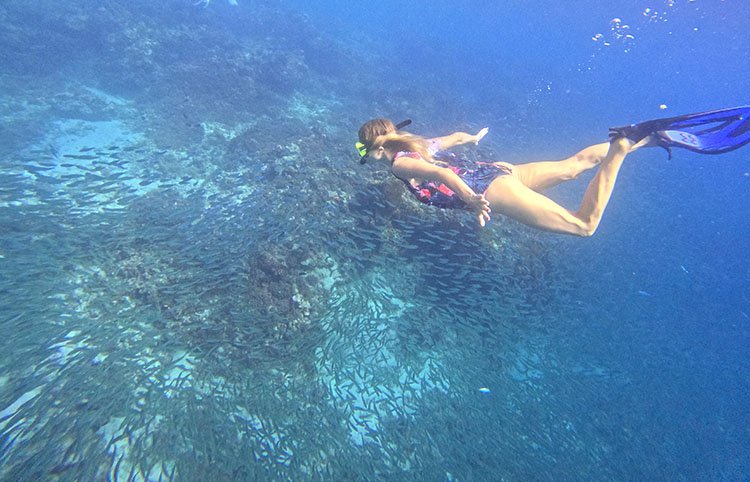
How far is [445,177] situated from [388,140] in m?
1.13

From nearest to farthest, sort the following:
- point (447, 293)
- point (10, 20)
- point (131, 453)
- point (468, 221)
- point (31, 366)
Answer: point (131, 453) → point (31, 366) → point (447, 293) → point (468, 221) → point (10, 20)

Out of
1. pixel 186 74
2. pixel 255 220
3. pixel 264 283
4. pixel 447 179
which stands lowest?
pixel 264 283

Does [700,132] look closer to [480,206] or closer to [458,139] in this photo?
[458,139]

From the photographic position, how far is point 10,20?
16.1 meters

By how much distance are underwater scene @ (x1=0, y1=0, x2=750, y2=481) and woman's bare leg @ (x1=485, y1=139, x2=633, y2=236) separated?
120 inches

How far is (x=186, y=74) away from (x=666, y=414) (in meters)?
23.0

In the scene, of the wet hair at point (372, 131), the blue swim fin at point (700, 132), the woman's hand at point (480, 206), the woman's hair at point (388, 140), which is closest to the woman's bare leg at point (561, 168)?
the blue swim fin at point (700, 132)

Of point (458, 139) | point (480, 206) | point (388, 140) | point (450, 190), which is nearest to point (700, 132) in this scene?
point (458, 139)

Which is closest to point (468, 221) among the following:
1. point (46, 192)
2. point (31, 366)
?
point (31, 366)

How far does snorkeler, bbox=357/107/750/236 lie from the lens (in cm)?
424

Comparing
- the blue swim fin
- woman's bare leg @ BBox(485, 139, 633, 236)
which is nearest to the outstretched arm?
woman's bare leg @ BBox(485, 139, 633, 236)

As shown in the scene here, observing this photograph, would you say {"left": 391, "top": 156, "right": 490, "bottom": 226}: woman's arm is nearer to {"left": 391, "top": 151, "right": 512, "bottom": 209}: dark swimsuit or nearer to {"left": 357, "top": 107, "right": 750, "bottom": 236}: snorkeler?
{"left": 357, "top": 107, "right": 750, "bottom": 236}: snorkeler

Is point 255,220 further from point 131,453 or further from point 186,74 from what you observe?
point 186,74

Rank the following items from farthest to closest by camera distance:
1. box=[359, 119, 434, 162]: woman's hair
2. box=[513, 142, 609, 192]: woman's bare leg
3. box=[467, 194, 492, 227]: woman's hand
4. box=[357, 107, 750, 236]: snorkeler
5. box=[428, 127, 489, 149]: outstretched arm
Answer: box=[428, 127, 489, 149]: outstretched arm, box=[513, 142, 609, 192]: woman's bare leg, box=[359, 119, 434, 162]: woman's hair, box=[357, 107, 750, 236]: snorkeler, box=[467, 194, 492, 227]: woman's hand
